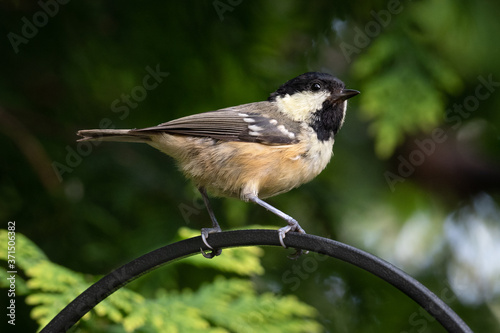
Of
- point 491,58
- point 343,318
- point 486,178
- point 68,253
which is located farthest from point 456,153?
point 68,253

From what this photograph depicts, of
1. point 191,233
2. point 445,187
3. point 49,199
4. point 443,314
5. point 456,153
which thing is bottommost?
point 443,314

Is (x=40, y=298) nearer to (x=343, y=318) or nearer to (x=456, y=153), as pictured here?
(x=343, y=318)

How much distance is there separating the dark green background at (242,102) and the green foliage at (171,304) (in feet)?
1.52

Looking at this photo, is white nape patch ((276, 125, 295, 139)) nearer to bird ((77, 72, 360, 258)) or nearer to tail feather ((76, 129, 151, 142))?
bird ((77, 72, 360, 258))

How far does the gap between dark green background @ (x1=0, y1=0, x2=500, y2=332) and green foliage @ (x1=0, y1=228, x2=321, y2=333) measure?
1.52ft

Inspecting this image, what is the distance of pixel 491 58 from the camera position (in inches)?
Answer: 105

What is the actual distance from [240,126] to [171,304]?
0.67m

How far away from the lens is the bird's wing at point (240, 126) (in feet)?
6.79

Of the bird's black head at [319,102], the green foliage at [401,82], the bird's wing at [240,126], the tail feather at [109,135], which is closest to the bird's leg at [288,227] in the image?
the bird's wing at [240,126]

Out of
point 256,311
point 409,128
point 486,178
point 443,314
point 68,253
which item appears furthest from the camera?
point 486,178

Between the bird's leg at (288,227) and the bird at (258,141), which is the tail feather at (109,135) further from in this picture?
the bird's leg at (288,227)

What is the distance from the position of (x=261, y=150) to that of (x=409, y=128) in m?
0.84

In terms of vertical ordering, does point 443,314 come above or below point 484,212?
below

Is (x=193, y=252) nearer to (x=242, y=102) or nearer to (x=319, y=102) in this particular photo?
(x=319, y=102)
